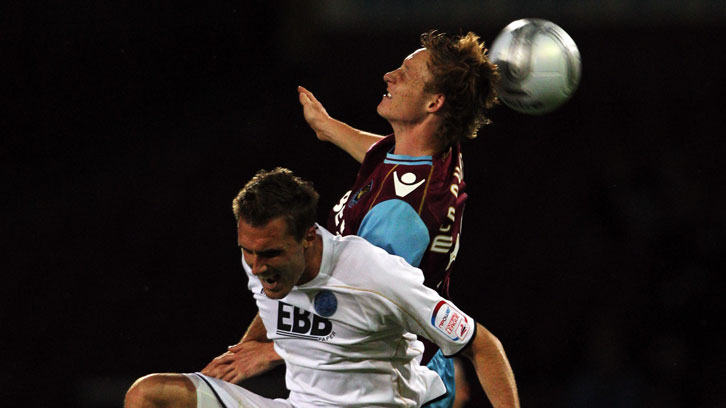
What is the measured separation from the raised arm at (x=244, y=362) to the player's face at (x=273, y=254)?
435 millimetres

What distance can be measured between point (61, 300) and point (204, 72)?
3277 mm

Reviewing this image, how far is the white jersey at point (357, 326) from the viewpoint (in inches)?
115

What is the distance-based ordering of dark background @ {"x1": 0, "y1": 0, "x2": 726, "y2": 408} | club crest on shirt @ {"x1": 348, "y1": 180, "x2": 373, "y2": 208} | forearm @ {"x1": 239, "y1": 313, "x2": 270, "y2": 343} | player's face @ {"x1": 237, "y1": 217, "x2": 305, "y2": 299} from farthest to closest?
1. dark background @ {"x1": 0, "y1": 0, "x2": 726, "y2": 408}
2. club crest on shirt @ {"x1": 348, "y1": 180, "x2": 373, "y2": 208}
3. forearm @ {"x1": 239, "y1": 313, "x2": 270, "y2": 343}
4. player's face @ {"x1": 237, "y1": 217, "x2": 305, "y2": 299}

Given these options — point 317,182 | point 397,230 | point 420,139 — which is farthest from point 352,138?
point 317,182

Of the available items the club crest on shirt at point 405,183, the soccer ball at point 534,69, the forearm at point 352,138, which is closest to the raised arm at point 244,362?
the club crest on shirt at point 405,183

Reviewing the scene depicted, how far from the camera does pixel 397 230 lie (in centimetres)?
326

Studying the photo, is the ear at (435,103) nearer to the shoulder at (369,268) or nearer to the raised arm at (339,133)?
the raised arm at (339,133)

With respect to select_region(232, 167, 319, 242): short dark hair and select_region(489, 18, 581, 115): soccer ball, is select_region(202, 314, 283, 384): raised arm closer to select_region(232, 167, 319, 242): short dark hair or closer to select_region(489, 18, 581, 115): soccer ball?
select_region(232, 167, 319, 242): short dark hair

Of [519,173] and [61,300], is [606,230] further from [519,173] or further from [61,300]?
[61,300]

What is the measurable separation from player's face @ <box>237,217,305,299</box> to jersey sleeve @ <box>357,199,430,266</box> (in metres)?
0.43

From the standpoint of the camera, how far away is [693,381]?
21.0ft

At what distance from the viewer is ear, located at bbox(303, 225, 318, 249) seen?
2908mm

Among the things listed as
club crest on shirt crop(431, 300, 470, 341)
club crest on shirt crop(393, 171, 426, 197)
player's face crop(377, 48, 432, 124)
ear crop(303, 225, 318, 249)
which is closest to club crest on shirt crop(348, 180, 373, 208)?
club crest on shirt crop(393, 171, 426, 197)

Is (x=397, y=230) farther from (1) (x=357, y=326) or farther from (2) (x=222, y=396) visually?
(2) (x=222, y=396)
